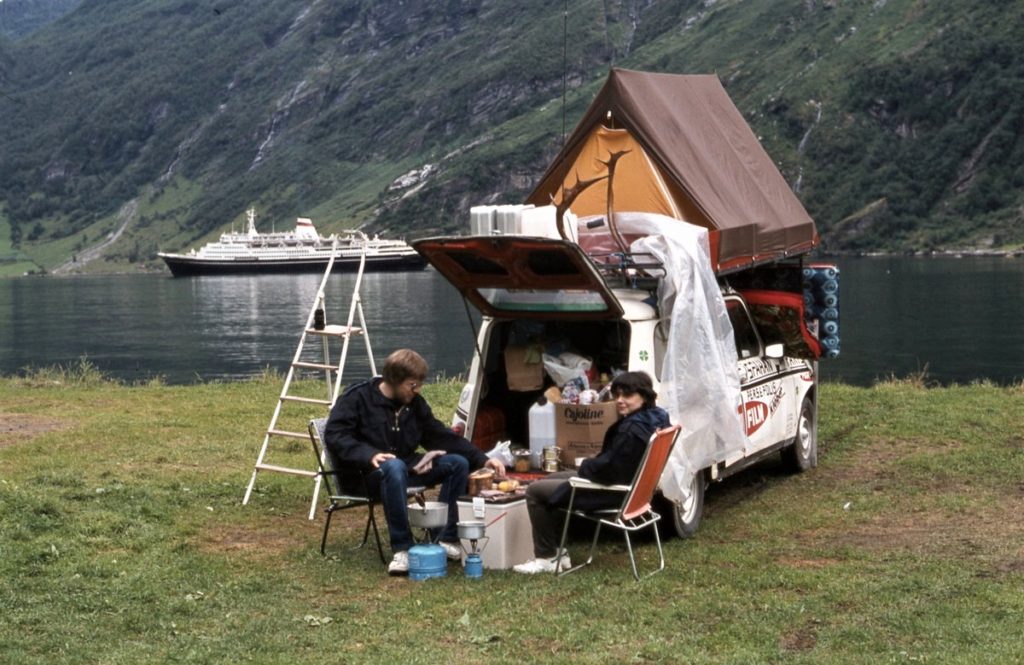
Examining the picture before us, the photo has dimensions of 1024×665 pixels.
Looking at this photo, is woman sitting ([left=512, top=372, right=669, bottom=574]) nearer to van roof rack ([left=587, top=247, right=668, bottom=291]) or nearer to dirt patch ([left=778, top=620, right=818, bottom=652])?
van roof rack ([left=587, top=247, right=668, bottom=291])

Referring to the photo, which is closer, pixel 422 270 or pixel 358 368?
pixel 358 368

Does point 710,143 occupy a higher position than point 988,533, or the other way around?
point 710,143

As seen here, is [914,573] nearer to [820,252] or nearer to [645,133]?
[645,133]

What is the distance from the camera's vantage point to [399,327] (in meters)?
61.2

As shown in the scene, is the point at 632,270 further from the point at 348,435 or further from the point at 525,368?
the point at 348,435

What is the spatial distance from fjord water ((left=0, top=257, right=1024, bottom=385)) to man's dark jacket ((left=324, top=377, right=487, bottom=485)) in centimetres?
2314

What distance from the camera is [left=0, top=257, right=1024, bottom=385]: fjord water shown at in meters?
41.9

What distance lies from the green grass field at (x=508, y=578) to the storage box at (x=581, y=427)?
644 mm

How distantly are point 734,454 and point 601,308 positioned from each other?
1710mm

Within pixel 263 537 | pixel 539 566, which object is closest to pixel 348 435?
pixel 263 537

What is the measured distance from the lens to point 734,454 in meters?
10.6

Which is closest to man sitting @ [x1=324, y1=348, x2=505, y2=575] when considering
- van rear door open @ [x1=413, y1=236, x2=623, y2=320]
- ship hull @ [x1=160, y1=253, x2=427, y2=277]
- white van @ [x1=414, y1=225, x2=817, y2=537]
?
van rear door open @ [x1=413, y1=236, x2=623, y2=320]

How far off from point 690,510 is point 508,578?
6.42 ft

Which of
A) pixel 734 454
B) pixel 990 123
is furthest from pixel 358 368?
pixel 990 123
